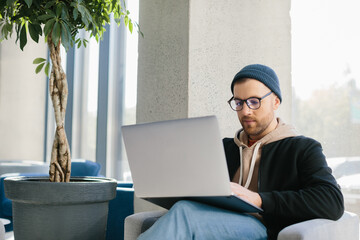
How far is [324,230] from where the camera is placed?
152 centimetres

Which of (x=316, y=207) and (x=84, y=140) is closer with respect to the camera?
(x=316, y=207)

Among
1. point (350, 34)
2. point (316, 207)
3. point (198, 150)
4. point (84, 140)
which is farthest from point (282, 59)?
point (84, 140)

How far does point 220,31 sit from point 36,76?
3665 mm

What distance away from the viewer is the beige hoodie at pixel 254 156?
192 cm

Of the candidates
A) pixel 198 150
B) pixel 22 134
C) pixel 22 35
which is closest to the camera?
pixel 198 150

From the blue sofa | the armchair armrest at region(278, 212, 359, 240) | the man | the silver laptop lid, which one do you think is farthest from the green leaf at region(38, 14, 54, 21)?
the armchair armrest at region(278, 212, 359, 240)

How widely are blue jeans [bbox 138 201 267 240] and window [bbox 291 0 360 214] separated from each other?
1.30 meters

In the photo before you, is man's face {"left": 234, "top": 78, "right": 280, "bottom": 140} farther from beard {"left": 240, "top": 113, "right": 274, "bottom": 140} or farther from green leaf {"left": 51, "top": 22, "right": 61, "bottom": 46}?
green leaf {"left": 51, "top": 22, "right": 61, "bottom": 46}

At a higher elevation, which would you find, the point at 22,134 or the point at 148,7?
the point at 148,7

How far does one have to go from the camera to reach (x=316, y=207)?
5.25 ft

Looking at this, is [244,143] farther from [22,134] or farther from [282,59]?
[22,134]

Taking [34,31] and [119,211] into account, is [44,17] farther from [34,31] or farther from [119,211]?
[119,211]

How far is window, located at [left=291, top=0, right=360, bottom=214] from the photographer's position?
8.59 ft

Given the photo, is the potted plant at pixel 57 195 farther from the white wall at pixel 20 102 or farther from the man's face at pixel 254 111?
the white wall at pixel 20 102
